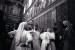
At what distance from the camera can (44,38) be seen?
296 centimetres

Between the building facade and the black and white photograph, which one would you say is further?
the building facade

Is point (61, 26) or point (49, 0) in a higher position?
point (49, 0)

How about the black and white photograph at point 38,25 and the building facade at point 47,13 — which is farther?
the building facade at point 47,13

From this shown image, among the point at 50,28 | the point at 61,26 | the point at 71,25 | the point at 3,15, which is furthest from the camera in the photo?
the point at 3,15

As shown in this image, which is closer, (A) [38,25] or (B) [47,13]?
(B) [47,13]

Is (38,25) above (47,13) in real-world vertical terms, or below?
below

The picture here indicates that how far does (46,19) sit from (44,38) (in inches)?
27.9

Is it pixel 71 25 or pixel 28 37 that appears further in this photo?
pixel 71 25

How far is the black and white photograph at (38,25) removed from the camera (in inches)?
95.1

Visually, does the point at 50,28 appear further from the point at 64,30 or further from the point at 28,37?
the point at 28,37

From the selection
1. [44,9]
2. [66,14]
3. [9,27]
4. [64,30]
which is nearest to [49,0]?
[44,9]

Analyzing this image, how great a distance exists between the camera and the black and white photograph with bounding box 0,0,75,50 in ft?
7.93

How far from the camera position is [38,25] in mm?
3385

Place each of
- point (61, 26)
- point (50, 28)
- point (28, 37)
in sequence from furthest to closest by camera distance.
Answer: point (50, 28) → point (61, 26) → point (28, 37)
